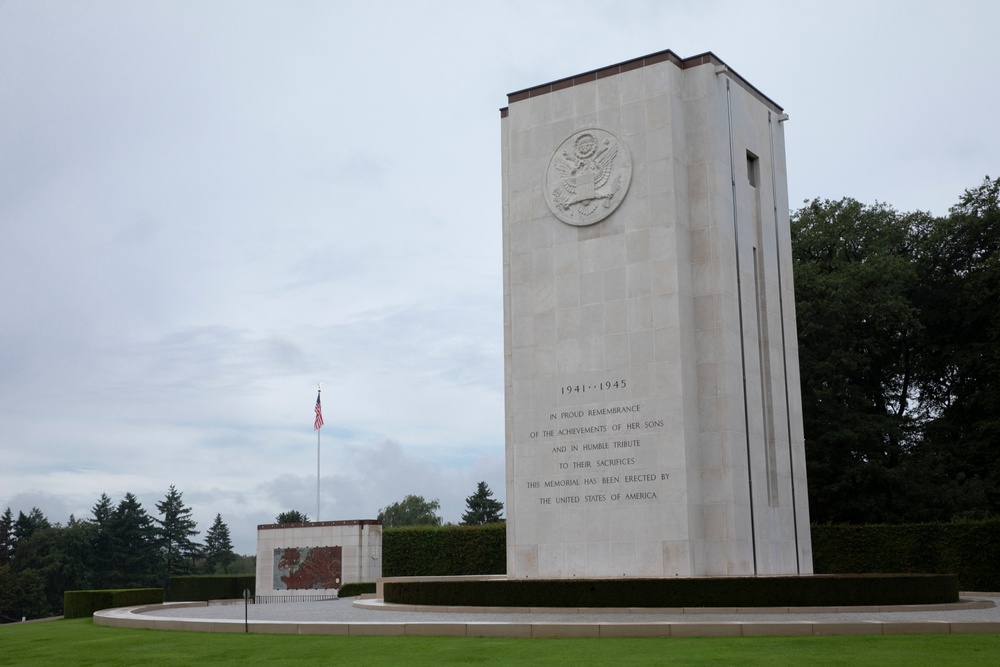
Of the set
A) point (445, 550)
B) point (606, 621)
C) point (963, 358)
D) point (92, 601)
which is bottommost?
point (92, 601)

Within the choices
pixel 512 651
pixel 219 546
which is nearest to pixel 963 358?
pixel 512 651

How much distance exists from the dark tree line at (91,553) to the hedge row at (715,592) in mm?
67036

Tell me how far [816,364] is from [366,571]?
2218 cm

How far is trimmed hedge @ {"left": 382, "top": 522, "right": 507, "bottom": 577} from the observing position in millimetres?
45438

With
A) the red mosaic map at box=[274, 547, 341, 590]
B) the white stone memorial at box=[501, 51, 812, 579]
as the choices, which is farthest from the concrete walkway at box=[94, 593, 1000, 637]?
the red mosaic map at box=[274, 547, 341, 590]

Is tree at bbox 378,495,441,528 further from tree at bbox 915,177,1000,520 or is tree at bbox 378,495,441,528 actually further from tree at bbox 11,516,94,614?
tree at bbox 915,177,1000,520

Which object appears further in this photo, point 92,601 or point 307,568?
point 307,568

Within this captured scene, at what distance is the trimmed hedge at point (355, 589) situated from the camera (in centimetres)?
4284

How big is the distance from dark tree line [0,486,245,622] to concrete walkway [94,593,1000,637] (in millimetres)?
61800

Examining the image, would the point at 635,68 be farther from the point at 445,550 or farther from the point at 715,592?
the point at 445,550

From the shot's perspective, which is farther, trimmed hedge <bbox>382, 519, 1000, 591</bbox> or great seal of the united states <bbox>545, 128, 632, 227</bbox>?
trimmed hedge <bbox>382, 519, 1000, 591</bbox>

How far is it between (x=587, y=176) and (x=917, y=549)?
18740 millimetres

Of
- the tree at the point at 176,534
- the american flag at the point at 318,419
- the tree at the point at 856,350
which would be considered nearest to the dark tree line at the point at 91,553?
the tree at the point at 176,534

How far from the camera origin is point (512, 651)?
52.8ft
